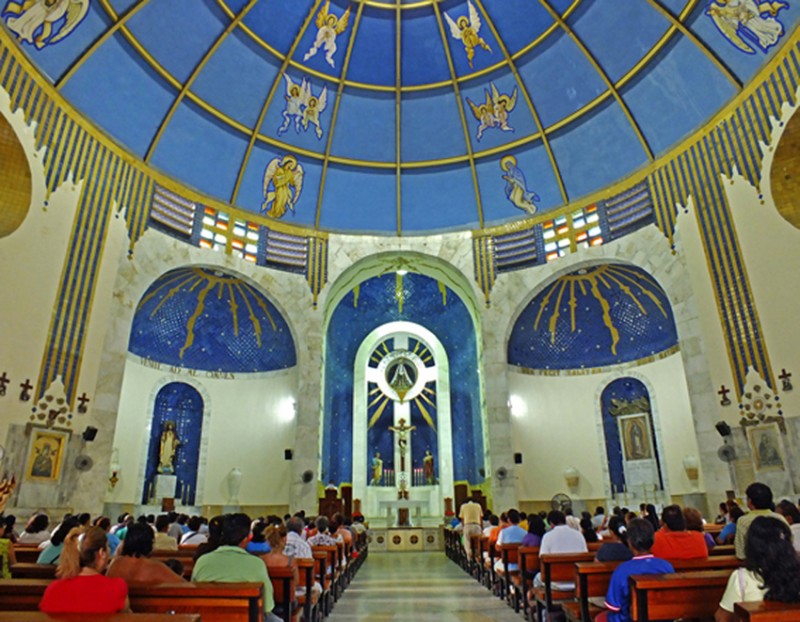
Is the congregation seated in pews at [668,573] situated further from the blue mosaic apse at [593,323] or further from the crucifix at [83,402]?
the blue mosaic apse at [593,323]

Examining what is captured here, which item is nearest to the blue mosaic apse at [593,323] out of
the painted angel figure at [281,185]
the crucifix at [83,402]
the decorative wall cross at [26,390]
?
the painted angel figure at [281,185]

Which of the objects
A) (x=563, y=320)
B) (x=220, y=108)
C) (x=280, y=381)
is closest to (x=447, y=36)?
(x=220, y=108)

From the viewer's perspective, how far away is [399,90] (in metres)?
15.6

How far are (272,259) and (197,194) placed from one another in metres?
2.61

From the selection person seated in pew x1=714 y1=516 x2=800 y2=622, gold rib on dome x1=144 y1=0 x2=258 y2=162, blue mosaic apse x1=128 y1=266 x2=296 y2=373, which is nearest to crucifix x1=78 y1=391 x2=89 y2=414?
blue mosaic apse x1=128 y1=266 x2=296 y2=373

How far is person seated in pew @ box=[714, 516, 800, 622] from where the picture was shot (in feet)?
7.84

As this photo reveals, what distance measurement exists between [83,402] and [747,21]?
15151 millimetres

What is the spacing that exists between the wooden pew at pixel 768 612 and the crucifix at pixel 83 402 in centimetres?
1136

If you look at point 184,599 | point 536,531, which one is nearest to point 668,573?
point 184,599

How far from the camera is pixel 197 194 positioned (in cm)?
1444

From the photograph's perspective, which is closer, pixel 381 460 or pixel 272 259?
pixel 272 259

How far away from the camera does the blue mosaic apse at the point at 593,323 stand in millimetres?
14664

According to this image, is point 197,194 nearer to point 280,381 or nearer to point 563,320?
point 280,381

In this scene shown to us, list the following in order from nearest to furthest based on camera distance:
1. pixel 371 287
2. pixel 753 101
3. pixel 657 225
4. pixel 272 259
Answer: pixel 753 101 → pixel 657 225 → pixel 272 259 → pixel 371 287
